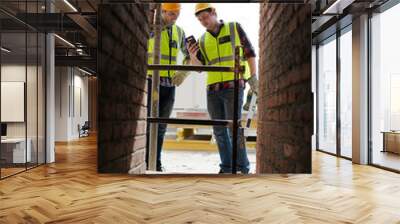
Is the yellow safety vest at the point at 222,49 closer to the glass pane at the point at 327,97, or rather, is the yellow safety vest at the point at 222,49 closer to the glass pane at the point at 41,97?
the glass pane at the point at 41,97

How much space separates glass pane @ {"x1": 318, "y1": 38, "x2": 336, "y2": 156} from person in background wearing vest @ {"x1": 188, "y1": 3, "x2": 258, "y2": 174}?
4.63m

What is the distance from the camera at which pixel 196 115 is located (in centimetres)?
403

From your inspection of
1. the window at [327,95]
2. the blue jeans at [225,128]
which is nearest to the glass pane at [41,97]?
the blue jeans at [225,128]

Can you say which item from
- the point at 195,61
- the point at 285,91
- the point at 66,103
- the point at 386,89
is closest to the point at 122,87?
the point at 195,61

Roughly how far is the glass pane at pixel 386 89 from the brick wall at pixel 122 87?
3480mm

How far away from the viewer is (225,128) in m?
4.14

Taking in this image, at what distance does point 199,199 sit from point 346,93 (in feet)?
16.4

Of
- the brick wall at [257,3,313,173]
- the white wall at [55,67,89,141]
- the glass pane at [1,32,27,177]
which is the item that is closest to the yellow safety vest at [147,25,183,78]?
the brick wall at [257,3,313,173]

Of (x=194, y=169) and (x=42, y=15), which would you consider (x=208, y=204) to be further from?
(x=42, y=15)

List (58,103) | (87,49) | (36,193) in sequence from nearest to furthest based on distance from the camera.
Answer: (36,193)
(87,49)
(58,103)

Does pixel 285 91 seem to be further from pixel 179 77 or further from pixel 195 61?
pixel 179 77

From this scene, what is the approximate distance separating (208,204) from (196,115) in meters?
1.14

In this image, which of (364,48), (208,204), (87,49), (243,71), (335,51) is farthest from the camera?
(87,49)

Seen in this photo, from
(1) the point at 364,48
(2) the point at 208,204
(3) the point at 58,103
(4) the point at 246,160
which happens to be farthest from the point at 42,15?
(3) the point at 58,103
